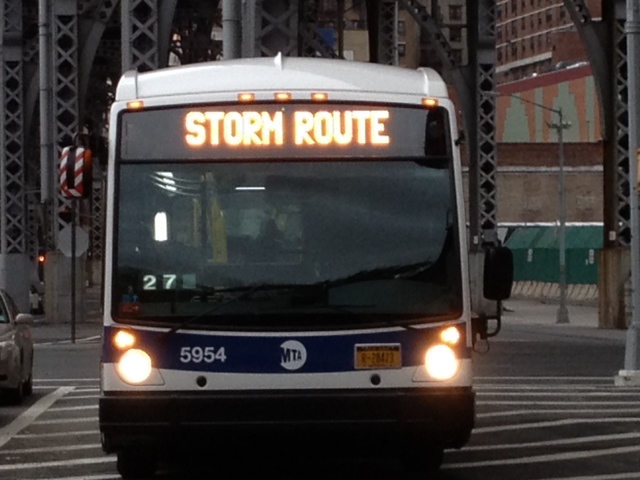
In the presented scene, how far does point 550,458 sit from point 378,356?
294cm

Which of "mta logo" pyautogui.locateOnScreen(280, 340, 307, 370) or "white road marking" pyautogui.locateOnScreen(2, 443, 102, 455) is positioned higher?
"mta logo" pyautogui.locateOnScreen(280, 340, 307, 370)

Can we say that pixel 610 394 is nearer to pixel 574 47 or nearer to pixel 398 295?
pixel 398 295

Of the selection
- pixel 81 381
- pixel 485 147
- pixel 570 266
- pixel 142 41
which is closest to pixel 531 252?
pixel 570 266

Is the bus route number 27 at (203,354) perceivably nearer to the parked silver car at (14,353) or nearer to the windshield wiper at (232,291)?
the windshield wiper at (232,291)

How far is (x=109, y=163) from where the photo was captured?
12977mm

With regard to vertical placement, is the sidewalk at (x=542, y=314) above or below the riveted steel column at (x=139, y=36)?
below

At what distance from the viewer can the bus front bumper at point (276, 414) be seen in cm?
1254

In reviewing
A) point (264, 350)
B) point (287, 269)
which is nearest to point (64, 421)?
point (264, 350)

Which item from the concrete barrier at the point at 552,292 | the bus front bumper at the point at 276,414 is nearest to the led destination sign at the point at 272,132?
the bus front bumper at the point at 276,414

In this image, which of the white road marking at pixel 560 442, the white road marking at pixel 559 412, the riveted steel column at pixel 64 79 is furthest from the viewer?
the riveted steel column at pixel 64 79

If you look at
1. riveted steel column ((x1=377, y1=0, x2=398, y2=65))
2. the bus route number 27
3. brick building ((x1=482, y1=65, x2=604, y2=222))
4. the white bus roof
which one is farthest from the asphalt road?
brick building ((x1=482, y1=65, x2=604, y2=222))

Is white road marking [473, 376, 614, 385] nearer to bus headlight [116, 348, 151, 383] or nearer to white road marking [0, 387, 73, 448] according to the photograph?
white road marking [0, 387, 73, 448]

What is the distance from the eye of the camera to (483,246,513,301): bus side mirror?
12883mm

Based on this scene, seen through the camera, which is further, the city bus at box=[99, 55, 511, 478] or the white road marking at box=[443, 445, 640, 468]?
the white road marking at box=[443, 445, 640, 468]
